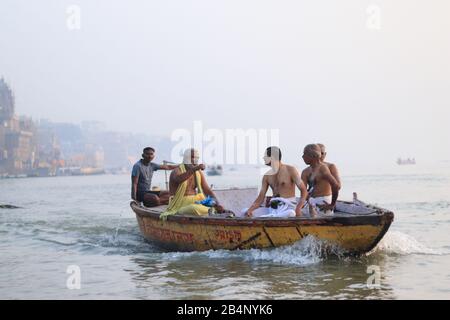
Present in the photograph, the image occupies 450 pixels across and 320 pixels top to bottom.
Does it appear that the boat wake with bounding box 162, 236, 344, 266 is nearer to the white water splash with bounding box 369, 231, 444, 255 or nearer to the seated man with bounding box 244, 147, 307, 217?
the seated man with bounding box 244, 147, 307, 217

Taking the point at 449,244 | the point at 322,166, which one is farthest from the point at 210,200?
the point at 449,244

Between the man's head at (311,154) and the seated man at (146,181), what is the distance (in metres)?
4.33

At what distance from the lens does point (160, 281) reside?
29.7 ft

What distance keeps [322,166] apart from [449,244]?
186 inches

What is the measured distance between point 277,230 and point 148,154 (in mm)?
4998

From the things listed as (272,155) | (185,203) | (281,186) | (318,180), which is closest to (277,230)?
(281,186)

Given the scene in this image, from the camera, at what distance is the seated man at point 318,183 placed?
10.2 m

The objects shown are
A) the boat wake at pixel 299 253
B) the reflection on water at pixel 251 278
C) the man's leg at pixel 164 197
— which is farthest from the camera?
the man's leg at pixel 164 197

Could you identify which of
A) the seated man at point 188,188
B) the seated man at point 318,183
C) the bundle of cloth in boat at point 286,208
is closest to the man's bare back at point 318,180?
the seated man at point 318,183

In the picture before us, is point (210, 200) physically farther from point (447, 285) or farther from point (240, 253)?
point (447, 285)

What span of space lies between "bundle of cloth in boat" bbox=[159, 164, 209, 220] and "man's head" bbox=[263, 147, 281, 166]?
63.7 inches

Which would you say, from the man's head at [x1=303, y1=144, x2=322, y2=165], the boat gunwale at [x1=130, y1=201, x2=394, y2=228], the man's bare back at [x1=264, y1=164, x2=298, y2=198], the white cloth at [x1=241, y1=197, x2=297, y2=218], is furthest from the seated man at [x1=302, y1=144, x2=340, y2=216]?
the boat gunwale at [x1=130, y1=201, x2=394, y2=228]

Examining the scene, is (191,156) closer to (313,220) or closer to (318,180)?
(318,180)

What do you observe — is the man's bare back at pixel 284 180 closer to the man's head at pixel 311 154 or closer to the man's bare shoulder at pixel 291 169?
the man's bare shoulder at pixel 291 169
